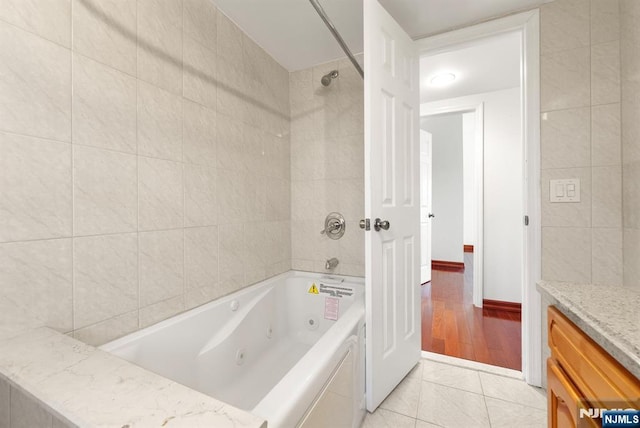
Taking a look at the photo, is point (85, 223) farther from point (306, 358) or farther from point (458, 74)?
point (458, 74)

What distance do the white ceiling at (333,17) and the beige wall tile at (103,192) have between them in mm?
1093

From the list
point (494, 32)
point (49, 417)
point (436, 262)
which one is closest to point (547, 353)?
point (494, 32)

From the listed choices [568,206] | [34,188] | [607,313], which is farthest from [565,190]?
[34,188]

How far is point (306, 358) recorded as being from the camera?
0.94 metres

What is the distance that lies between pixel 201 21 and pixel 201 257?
1247mm

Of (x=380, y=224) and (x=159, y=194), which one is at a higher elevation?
(x=159, y=194)

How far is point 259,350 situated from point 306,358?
781 mm

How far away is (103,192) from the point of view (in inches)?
39.6

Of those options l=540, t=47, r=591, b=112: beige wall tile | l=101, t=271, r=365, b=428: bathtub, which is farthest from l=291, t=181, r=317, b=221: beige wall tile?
l=540, t=47, r=591, b=112: beige wall tile

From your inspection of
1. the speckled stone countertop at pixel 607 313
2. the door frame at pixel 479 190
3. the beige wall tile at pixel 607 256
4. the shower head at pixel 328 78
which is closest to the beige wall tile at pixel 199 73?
the shower head at pixel 328 78

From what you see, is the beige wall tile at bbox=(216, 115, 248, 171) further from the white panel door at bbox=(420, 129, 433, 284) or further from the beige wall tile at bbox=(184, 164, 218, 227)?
the white panel door at bbox=(420, 129, 433, 284)

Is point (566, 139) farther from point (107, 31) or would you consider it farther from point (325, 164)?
point (107, 31)

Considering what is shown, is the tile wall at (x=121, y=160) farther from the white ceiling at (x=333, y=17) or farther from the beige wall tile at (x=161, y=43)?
the white ceiling at (x=333, y=17)

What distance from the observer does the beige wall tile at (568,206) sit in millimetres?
1433
